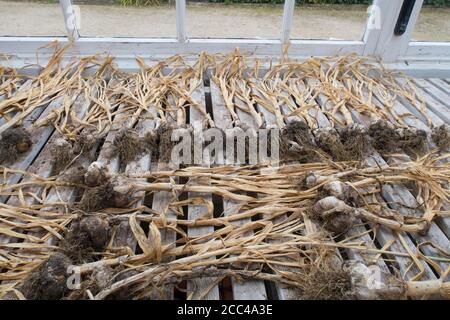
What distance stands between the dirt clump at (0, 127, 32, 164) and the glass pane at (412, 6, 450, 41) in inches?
144

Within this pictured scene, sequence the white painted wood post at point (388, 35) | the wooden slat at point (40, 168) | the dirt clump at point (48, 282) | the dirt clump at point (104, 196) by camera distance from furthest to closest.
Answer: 1. the white painted wood post at point (388, 35)
2. the wooden slat at point (40, 168)
3. the dirt clump at point (104, 196)
4. the dirt clump at point (48, 282)

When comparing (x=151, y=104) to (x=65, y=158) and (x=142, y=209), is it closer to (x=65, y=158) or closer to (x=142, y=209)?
(x=65, y=158)

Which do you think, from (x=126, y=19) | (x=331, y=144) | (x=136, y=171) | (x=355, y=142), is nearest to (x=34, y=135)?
(x=136, y=171)

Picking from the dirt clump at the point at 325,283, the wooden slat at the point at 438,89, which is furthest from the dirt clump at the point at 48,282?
the wooden slat at the point at 438,89

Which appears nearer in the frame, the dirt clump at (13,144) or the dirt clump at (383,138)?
the dirt clump at (13,144)

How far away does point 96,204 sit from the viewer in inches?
66.2

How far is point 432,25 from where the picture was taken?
346 centimetres

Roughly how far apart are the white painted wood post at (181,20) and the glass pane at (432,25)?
2.33m

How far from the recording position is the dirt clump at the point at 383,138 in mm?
2248

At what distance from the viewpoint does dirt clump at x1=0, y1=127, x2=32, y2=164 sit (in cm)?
203

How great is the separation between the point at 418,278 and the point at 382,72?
2.43 meters

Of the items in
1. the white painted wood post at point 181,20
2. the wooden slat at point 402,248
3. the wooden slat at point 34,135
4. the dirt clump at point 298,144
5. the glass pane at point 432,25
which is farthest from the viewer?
the glass pane at point 432,25

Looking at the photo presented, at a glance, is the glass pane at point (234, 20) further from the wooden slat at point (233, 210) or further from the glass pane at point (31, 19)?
the glass pane at point (31, 19)

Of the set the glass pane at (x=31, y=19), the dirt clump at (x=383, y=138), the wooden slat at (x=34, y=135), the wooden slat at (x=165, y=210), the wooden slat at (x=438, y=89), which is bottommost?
the wooden slat at (x=438, y=89)
